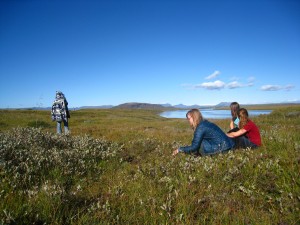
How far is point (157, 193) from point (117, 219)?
3.70ft

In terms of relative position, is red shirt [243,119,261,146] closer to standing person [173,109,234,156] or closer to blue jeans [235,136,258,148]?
blue jeans [235,136,258,148]

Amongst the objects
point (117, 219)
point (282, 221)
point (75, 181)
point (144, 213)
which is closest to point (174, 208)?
point (144, 213)

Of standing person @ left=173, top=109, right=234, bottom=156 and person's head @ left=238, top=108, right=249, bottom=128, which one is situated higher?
person's head @ left=238, top=108, right=249, bottom=128

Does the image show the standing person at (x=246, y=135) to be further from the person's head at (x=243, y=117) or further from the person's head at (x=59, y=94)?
the person's head at (x=59, y=94)

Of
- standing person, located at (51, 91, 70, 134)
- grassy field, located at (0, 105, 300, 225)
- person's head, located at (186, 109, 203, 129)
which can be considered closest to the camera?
grassy field, located at (0, 105, 300, 225)

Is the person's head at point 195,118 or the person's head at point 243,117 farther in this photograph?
the person's head at point 243,117

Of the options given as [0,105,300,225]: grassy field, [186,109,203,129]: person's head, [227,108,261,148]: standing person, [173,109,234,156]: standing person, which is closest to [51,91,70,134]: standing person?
[0,105,300,225]: grassy field

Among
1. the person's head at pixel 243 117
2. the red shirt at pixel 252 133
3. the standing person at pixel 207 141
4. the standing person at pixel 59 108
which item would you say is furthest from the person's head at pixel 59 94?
the red shirt at pixel 252 133

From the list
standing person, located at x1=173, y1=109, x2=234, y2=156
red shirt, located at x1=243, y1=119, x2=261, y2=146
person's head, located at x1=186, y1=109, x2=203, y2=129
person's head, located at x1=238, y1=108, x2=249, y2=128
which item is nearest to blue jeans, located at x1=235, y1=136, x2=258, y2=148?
red shirt, located at x1=243, y1=119, x2=261, y2=146

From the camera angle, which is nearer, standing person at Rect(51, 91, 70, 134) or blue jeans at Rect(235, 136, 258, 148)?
blue jeans at Rect(235, 136, 258, 148)

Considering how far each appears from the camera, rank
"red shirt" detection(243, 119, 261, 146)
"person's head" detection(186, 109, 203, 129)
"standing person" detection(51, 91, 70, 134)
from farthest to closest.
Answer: "standing person" detection(51, 91, 70, 134) → "red shirt" detection(243, 119, 261, 146) → "person's head" detection(186, 109, 203, 129)

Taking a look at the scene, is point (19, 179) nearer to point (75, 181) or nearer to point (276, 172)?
point (75, 181)

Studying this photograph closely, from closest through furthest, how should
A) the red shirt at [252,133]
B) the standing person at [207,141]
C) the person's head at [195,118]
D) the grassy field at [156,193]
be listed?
1. the grassy field at [156,193]
2. the standing person at [207,141]
3. the person's head at [195,118]
4. the red shirt at [252,133]

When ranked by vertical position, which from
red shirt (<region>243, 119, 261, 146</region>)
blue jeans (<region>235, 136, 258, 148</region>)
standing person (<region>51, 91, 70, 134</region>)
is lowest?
blue jeans (<region>235, 136, 258, 148</region>)
